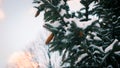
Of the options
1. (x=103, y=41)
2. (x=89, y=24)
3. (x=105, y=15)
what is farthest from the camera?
(x=105, y=15)

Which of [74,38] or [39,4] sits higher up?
[39,4]

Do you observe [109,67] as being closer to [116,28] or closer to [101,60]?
[101,60]

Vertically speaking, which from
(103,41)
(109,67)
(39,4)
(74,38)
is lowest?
(109,67)

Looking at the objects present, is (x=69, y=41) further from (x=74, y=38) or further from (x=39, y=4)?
(x=39, y=4)

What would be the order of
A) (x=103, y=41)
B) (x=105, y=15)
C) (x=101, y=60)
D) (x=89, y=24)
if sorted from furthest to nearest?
(x=105, y=15), (x=103, y=41), (x=101, y=60), (x=89, y=24)

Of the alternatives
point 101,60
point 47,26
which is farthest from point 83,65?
point 47,26

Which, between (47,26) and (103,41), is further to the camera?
(103,41)

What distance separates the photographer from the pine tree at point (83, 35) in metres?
4.40

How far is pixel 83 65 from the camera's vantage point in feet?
15.6

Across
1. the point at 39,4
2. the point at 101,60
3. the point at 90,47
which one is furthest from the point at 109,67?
the point at 39,4

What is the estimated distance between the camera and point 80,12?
5.91 meters

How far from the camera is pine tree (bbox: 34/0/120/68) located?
4402 millimetres

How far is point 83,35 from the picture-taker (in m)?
4.30

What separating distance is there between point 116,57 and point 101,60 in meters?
0.32
